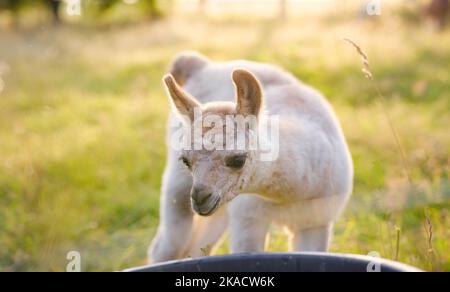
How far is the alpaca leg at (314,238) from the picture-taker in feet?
13.7

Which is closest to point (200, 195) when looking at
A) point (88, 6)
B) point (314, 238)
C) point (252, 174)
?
point (252, 174)

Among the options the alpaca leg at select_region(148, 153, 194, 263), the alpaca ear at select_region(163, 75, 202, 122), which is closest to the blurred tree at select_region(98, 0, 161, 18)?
the alpaca leg at select_region(148, 153, 194, 263)

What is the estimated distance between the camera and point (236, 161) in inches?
131

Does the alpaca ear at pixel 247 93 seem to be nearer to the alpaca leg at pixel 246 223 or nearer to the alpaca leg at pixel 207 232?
the alpaca leg at pixel 246 223

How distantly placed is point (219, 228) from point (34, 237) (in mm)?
1644

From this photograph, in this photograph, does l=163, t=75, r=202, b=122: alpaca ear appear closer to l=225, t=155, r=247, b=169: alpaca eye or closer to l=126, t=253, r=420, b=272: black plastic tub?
l=225, t=155, r=247, b=169: alpaca eye

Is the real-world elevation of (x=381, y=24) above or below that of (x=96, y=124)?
above

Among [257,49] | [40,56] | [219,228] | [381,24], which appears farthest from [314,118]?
[40,56]

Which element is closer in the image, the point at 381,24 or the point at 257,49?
the point at 257,49

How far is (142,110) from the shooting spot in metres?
9.59

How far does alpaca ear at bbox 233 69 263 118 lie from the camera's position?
332 cm

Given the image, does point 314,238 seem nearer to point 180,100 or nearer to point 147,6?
point 180,100

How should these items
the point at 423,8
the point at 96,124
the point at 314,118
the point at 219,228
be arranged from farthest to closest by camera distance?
the point at 423,8
the point at 96,124
the point at 219,228
the point at 314,118
